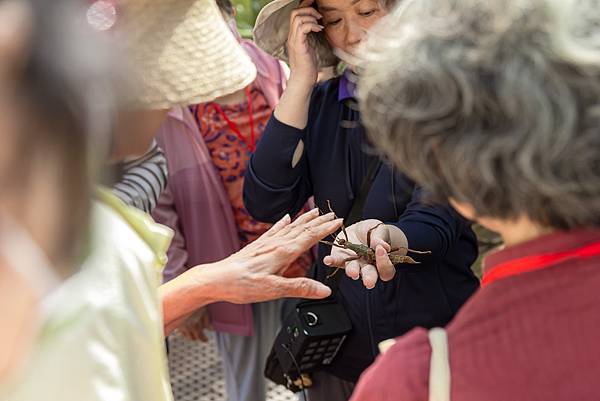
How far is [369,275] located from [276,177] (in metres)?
0.51

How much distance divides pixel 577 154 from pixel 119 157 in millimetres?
665

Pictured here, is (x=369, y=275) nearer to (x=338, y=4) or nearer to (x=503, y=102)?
(x=338, y=4)

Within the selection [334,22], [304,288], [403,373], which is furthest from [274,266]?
[403,373]

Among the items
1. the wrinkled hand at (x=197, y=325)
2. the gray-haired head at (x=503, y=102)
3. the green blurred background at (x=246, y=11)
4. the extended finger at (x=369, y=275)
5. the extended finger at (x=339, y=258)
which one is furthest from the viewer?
the green blurred background at (x=246, y=11)

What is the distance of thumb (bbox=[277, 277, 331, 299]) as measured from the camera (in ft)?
6.56

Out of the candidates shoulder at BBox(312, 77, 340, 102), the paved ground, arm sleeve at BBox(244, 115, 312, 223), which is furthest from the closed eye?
the paved ground

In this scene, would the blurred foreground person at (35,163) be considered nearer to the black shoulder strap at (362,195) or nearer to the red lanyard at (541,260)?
the red lanyard at (541,260)

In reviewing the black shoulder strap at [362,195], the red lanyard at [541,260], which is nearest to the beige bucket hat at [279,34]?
the black shoulder strap at [362,195]

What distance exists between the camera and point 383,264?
1.88m

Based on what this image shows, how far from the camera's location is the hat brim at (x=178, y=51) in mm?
1605

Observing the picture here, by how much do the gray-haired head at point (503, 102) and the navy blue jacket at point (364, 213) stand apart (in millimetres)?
989

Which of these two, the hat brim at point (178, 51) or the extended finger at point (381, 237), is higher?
the hat brim at point (178, 51)

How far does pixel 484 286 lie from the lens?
106 centimetres

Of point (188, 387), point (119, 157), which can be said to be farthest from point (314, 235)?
point (188, 387)
